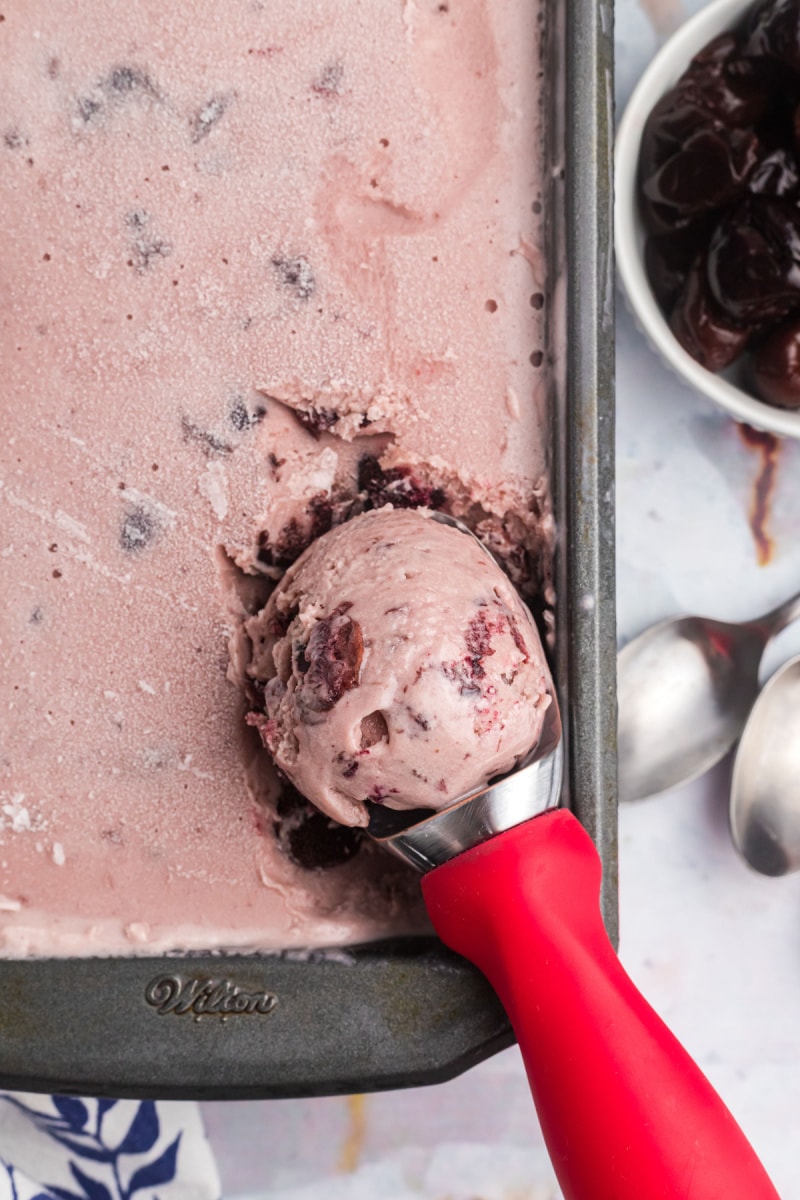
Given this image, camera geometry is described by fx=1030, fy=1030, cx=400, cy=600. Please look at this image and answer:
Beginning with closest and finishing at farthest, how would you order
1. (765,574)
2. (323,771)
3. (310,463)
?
1. (323,771)
2. (310,463)
3. (765,574)

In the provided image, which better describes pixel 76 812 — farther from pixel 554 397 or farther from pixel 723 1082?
pixel 723 1082

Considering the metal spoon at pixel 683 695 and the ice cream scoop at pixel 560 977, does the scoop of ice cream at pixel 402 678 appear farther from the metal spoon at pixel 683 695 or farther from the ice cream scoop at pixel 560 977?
the metal spoon at pixel 683 695

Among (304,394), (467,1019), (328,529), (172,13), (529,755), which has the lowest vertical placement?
(467,1019)

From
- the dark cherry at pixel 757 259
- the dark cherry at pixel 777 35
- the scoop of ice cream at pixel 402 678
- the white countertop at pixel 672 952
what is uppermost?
the dark cherry at pixel 777 35

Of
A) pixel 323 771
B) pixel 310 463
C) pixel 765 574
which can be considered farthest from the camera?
pixel 765 574

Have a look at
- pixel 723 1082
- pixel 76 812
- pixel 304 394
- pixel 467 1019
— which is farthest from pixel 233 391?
pixel 723 1082

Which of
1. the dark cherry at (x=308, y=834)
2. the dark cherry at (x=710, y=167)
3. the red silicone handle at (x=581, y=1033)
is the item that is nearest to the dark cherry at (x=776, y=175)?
the dark cherry at (x=710, y=167)

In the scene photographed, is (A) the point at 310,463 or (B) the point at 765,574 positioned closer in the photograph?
(A) the point at 310,463
